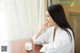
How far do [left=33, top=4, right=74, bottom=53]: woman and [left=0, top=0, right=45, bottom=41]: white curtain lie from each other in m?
0.83

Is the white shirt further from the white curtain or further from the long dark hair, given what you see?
the white curtain

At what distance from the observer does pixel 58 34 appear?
1.97 m

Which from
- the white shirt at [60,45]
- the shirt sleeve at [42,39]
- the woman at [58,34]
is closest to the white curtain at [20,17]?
the shirt sleeve at [42,39]

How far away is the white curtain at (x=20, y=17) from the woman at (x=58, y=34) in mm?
833

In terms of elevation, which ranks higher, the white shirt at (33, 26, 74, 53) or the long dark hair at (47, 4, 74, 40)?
the long dark hair at (47, 4, 74, 40)

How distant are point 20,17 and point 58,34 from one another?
1154 millimetres

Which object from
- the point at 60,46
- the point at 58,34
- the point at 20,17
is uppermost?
the point at 20,17

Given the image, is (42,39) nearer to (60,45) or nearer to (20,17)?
(60,45)

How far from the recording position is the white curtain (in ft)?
9.39

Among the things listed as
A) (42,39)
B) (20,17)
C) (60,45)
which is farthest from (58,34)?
(20,17)

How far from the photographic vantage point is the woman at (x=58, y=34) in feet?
6.07

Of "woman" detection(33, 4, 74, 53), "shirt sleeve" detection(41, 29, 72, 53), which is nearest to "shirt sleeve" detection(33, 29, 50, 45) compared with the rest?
"woman" detection(33, 4, 74, 53)

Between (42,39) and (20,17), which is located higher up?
(20,17)

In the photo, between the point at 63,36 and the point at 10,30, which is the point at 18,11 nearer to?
the point at 10,30
